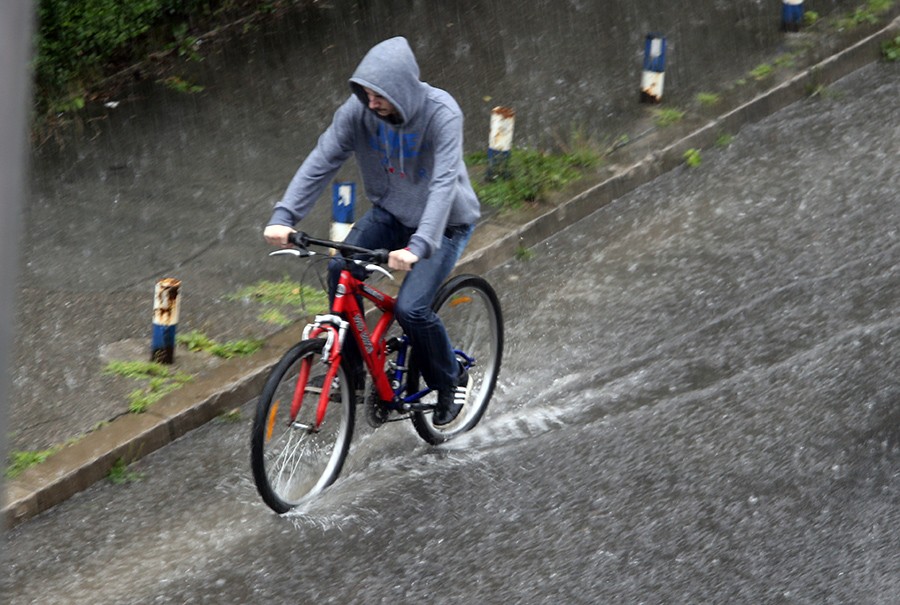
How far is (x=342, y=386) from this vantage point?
6016mm

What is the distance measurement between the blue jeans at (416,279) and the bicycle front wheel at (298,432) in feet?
0.79

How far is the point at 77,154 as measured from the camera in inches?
393

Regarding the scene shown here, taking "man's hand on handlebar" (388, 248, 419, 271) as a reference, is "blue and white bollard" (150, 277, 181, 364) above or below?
below

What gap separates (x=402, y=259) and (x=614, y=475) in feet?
5.33

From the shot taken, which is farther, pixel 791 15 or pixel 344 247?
pixel 791 15

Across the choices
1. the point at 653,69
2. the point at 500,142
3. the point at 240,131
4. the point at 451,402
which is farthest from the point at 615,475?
the point at 240,131

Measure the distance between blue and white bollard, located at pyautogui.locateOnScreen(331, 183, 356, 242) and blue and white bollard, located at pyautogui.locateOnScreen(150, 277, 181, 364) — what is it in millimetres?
1280

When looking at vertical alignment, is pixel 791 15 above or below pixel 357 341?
above

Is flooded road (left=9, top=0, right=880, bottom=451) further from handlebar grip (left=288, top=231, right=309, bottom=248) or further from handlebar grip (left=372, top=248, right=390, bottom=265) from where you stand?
handlebar grip (left=372, top=248, right=390, bottom=265)

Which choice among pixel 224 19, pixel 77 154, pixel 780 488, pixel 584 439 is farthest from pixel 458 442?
pixel 224 19

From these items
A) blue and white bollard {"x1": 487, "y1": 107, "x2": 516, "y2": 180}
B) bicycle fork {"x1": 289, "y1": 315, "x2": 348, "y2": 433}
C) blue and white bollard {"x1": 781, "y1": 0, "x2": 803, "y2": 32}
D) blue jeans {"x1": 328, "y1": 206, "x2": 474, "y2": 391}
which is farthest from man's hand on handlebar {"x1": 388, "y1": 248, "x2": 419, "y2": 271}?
blue and white bollard {"x1": 781, "y1": 0, "x2": 803, "y2": 32}

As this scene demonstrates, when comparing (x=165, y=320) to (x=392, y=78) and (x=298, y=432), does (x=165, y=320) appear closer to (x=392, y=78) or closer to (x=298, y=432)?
(x=298, y=432)

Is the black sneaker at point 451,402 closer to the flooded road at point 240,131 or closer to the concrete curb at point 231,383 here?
the concrete curb at point 231,383

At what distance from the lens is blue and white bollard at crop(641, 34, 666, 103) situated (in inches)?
399
